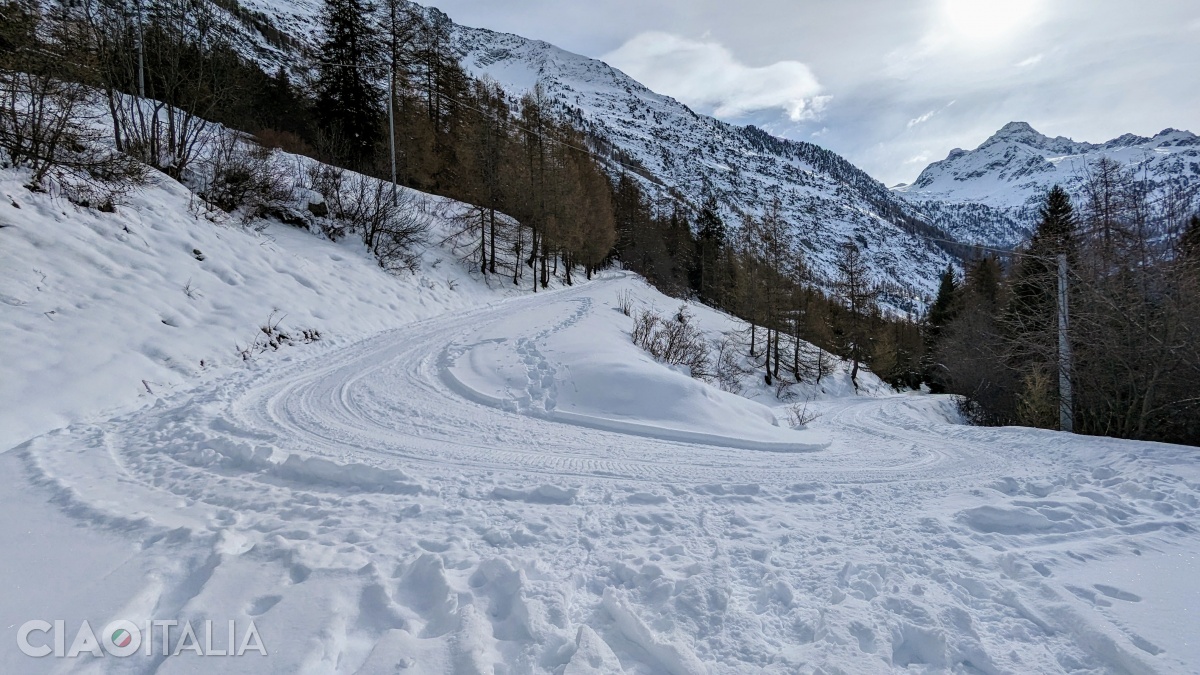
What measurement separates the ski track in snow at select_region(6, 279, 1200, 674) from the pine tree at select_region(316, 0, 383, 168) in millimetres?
25265

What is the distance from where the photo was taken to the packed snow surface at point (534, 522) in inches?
92.8

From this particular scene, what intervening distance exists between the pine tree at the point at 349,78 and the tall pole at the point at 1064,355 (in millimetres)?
28341

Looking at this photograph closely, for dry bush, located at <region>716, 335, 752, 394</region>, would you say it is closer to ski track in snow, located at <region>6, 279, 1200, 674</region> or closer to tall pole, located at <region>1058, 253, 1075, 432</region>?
tall pole, located at <region>1058, 253, 1075, 432</region>

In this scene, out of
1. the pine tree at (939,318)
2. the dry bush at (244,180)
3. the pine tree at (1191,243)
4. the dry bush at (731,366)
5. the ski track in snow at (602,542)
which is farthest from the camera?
the pine tree at (939,318)

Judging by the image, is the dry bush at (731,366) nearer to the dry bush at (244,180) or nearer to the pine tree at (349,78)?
the dry bush at (244,180)

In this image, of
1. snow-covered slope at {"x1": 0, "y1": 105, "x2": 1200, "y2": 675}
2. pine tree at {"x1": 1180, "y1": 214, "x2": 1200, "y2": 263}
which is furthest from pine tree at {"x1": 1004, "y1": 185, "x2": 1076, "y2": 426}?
snow-covered slope at {"x1": 0, "y1": 105, "x2": 1200, "y2": 675}

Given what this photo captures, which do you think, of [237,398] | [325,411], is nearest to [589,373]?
[325,411]

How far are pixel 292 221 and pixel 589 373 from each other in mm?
14228

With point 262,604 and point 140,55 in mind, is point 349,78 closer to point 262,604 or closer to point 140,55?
point 140,55

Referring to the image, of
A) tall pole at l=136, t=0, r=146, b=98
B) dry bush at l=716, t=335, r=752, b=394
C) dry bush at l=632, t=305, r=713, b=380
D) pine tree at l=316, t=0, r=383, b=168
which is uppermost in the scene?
pine tree at l=316, t=0, r=383, b=168

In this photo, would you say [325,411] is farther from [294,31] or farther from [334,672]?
[294,31]

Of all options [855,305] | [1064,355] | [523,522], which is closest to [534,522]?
[523,522]

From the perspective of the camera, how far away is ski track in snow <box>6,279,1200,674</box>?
2338 mm

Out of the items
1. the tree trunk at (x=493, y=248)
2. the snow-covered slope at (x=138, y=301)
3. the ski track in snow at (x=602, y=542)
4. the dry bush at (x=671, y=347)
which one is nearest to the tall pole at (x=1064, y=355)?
the ski track in snow at (x=602, y=542)
